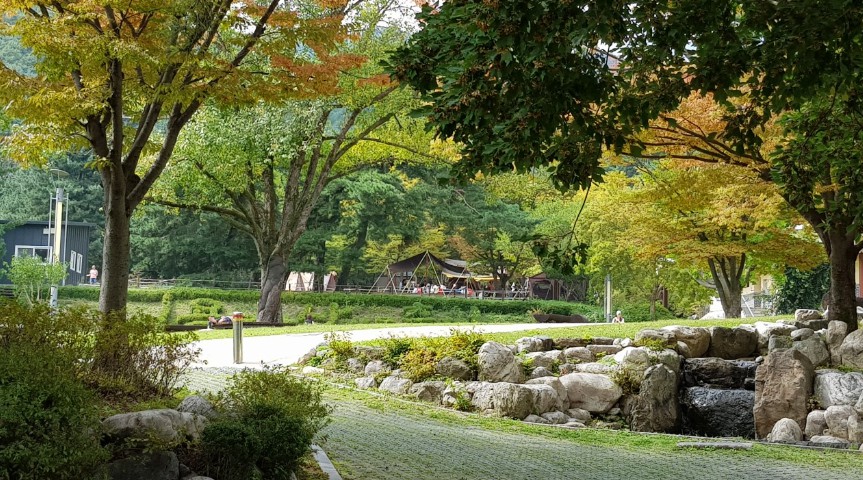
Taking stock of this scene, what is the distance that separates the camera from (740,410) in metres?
13.8

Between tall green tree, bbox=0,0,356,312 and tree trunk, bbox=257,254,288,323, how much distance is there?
14442 mm

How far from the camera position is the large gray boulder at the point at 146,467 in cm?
545

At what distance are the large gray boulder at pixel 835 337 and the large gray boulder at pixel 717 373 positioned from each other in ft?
4.03

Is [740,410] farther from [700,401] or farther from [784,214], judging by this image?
[784,214]

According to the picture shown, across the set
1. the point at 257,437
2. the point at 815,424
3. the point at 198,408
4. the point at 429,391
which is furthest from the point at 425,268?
the point at 257,437

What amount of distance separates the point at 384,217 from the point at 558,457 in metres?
31.1

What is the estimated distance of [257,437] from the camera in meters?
5.86

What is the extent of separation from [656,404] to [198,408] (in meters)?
8.41

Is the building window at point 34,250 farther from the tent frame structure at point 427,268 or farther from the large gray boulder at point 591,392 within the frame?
the large gray boulder at point 591,392

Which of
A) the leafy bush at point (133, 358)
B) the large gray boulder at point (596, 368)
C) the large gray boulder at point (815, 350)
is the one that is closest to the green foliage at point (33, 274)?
the large gray boulder at point (596, 368)

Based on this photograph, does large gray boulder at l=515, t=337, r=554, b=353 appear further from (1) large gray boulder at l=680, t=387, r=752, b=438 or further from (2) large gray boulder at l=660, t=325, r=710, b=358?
(1) large gray boulder at l=680, t=387, r=752, b=438

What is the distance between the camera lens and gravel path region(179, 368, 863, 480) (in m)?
7.88

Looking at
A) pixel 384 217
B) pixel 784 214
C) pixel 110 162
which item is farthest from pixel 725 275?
pixel 110 162

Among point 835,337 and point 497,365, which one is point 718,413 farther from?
point 497,365
